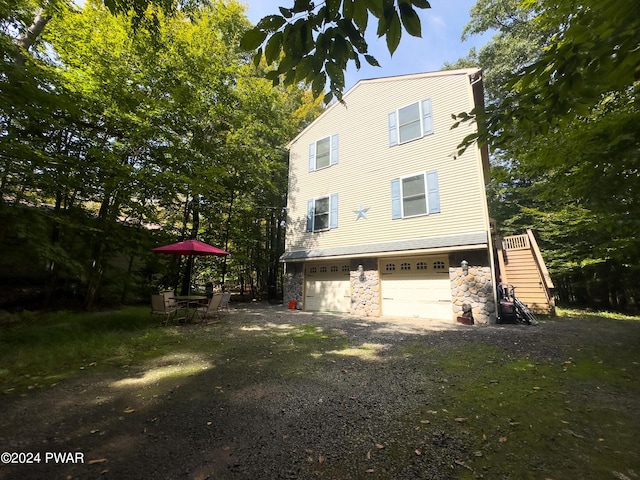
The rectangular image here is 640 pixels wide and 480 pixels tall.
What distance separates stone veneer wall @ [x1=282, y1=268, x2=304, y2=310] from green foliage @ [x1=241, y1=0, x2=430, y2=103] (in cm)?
1064

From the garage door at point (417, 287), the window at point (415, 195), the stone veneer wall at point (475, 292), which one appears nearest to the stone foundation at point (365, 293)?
the garage door at point (417, 287)

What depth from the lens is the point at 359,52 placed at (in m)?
1.62

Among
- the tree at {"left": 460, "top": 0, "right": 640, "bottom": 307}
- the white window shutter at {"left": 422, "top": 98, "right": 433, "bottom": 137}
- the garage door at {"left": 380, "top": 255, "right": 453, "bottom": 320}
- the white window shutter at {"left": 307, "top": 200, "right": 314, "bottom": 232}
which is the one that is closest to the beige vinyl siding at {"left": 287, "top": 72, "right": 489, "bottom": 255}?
the white window shutter at {"left": 422, "top": 98, "right": 433, "bottom": 137}

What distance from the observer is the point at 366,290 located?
9961mm

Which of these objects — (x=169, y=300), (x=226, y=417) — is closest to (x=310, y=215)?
(x=169, y=300)

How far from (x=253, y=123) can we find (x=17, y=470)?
12643 mm

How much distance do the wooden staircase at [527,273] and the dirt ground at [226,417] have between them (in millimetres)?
4273

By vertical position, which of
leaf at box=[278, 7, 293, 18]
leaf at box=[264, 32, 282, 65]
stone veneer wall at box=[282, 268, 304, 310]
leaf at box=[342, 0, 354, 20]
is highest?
leaf at box=[278, 7, 293, 18]

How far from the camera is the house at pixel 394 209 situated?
832 centimetres

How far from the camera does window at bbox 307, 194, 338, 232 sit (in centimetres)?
1135

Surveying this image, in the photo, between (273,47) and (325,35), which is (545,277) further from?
(273,47)

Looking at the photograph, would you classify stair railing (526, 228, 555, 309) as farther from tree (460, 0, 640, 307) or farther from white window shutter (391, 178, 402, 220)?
white window shutter (391, 178, 402, 220)

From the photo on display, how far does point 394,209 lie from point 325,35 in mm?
8665

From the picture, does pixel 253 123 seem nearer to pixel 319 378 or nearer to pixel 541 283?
pixel 319 378
